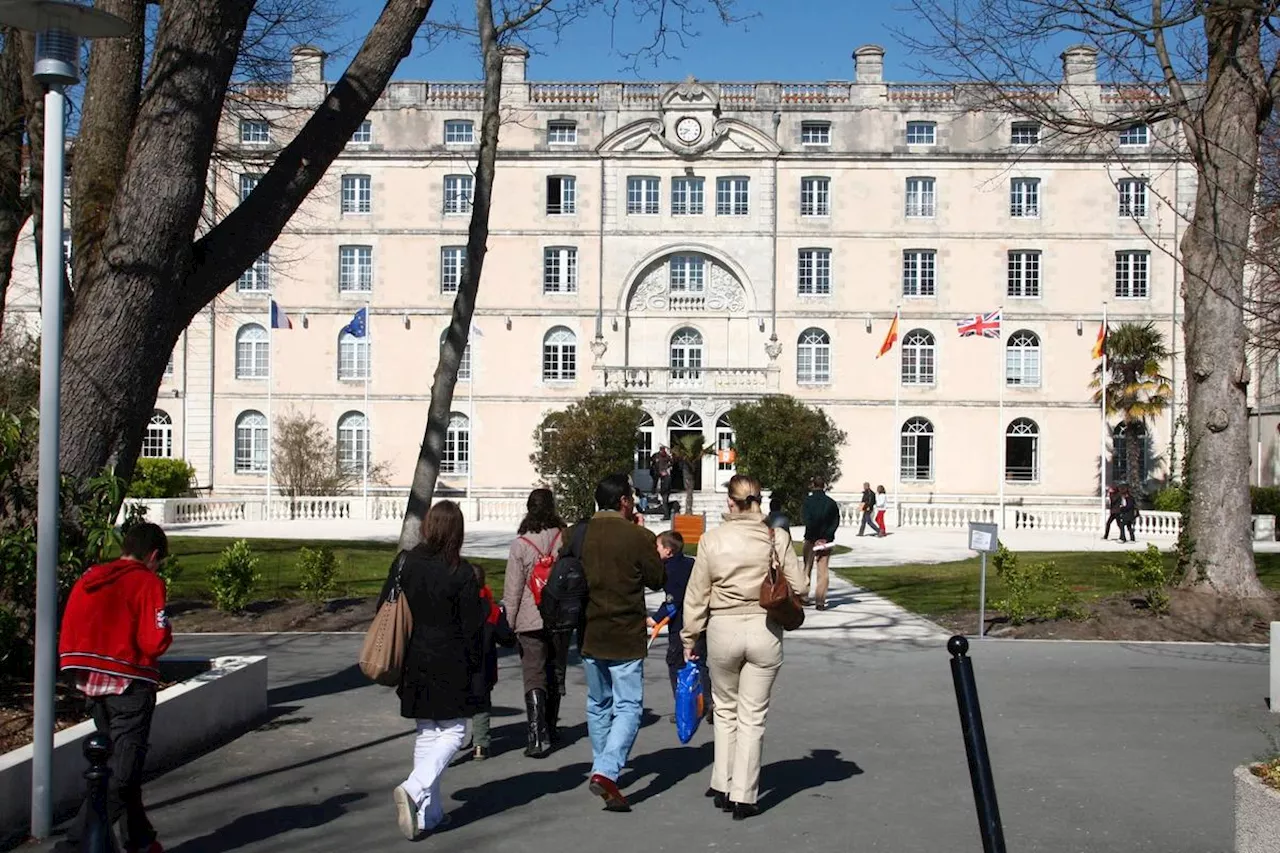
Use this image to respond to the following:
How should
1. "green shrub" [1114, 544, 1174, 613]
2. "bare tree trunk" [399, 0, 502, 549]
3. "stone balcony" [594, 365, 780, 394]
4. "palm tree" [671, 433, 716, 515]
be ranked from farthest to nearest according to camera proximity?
"stone balcony" [594, 365, 780, 394]
"palm tree" [671, 433, 716, 515]
"green shrub" [1114, 544, 1174, 613]
"bare tree trunk" [399, 0, 502, 549]

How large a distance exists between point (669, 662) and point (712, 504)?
32.5 meters

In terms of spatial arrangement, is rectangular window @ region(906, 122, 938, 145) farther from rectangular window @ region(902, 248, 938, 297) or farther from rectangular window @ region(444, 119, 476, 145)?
rectangular window @ region(444, 119, 476, 145)

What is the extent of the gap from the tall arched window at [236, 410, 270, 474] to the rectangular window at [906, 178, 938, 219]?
83.2 feet

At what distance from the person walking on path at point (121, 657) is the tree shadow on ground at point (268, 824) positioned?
405mm

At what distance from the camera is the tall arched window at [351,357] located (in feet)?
161

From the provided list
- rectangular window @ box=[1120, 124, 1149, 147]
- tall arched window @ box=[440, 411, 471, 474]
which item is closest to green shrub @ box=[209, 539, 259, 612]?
tall arched window @ box=[440, 411, 471, 474]

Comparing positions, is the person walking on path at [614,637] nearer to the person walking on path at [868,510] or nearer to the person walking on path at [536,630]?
the person walking on path at [536,630]

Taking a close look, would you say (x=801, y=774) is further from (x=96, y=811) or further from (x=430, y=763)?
(x=96, y=811)

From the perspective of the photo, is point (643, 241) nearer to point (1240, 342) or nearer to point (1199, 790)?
point (1240, 342)

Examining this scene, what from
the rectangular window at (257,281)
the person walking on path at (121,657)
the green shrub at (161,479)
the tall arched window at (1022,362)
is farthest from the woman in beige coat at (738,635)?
the rectangular window at (257,281)

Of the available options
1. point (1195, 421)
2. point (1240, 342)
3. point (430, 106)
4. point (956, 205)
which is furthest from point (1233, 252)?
point (430, 106)

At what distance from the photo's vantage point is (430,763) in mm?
6977

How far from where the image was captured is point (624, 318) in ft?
160

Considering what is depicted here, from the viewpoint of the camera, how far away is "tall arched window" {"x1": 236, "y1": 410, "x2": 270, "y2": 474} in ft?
161
